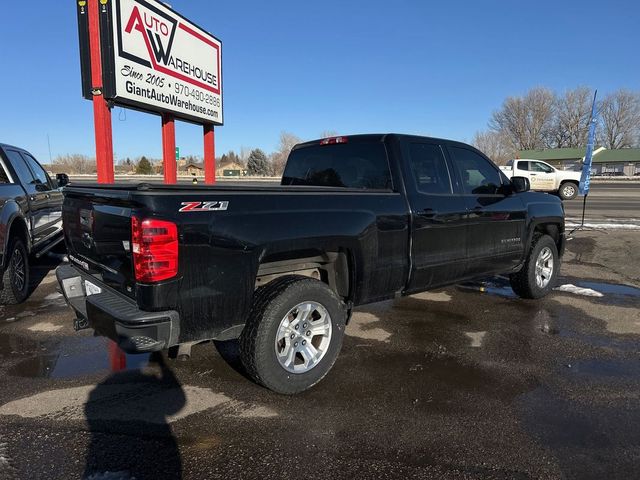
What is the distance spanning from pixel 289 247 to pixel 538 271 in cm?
418

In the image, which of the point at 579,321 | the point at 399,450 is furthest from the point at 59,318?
the point at 579,321

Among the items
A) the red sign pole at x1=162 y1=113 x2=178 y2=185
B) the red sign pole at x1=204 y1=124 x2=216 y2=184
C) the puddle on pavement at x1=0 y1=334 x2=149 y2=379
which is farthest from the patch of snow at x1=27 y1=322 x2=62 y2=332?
the red sign pole at x1=204 y1=124 x2=216 y2=184

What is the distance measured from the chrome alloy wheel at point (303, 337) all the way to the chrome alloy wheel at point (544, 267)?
12.2 ft

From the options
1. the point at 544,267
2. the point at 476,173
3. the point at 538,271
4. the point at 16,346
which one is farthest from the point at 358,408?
the point at 544,267

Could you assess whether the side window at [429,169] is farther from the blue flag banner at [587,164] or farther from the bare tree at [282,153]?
the bare tree at [282,153]

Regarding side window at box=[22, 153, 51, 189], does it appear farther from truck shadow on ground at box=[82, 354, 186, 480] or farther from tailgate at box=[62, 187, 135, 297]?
truck shadow on ground at box=[82, 354, 186, 480]

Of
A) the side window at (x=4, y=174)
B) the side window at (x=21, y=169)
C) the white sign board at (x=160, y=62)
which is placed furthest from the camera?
the white sign board at (x=160, y=62)

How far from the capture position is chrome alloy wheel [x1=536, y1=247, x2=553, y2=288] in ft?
20.2

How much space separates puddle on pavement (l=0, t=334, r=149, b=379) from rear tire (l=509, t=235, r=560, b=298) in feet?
15.0

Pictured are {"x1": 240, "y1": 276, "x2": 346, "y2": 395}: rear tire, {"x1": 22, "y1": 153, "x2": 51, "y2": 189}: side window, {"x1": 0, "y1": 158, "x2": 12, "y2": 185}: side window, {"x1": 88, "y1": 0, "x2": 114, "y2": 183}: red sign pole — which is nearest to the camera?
{"x1": 240, "y1": 276, "x2": 346, "y2": 395}: rear tire

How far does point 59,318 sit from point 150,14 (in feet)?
21.3

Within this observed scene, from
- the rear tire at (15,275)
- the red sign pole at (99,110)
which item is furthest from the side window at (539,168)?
the rear tire at (15,275)

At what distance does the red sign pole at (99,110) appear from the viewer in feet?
26.7

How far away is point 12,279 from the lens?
5.54 metres
